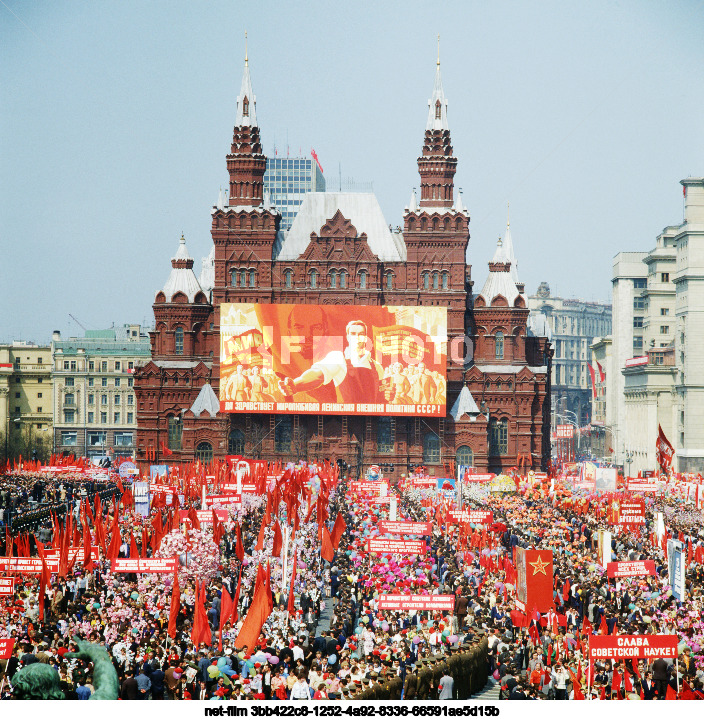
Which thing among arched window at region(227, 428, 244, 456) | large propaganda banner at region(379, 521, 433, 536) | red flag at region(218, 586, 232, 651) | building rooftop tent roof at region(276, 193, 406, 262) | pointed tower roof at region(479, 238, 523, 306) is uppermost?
building rooftop tent roof at region(276, 193, 406, 262)

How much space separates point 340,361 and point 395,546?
42784mm

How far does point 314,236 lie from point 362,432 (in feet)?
40.8

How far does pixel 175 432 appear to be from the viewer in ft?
276

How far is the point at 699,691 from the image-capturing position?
23938mm

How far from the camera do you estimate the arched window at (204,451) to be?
269 feet

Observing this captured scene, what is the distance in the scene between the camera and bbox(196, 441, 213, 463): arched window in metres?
82.1

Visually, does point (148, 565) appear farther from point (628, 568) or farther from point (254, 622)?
point (628, 568)

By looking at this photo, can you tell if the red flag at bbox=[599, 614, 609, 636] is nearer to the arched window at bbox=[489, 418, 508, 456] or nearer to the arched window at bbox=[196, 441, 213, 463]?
the arched window at bbox=[489, 418, 508, 456]

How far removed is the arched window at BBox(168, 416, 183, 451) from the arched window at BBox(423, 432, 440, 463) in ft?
50.4

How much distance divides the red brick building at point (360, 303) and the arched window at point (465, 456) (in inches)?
2.4

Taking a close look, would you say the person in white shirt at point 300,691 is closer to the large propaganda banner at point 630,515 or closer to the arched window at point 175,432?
the large propaganda banner at point 630,515

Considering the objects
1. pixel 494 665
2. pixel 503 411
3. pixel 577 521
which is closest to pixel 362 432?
pixel 503 411

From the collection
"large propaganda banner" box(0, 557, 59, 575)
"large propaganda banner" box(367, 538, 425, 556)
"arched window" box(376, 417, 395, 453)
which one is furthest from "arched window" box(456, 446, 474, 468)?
"large propaganda banner" box(0, 557, 59, 575)
